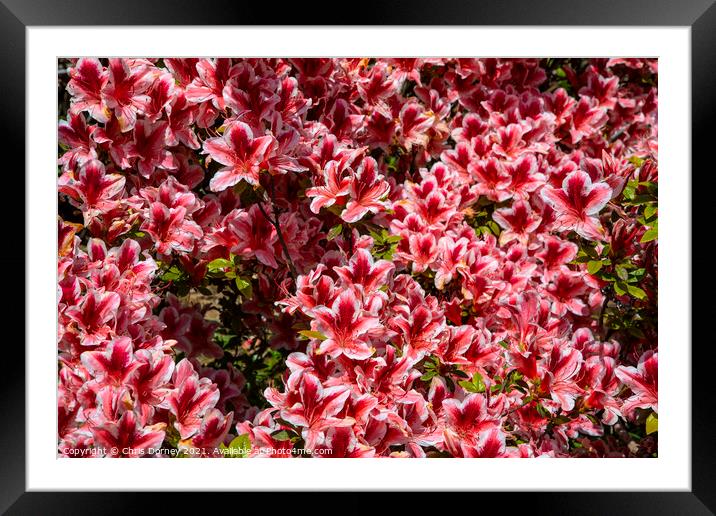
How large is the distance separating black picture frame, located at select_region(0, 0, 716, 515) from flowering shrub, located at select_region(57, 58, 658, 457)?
11 cm

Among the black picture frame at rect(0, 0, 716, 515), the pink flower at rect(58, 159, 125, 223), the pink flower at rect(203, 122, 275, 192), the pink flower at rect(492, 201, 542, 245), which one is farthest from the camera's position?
the pink flower at rect(492, 201, 542, 245)

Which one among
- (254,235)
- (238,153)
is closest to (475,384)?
(254,235)

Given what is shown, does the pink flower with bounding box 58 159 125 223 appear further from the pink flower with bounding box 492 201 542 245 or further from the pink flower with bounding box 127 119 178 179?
the pink flower with bounding box 492 201 542 245

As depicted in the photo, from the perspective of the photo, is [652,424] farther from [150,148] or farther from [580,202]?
[150,148]

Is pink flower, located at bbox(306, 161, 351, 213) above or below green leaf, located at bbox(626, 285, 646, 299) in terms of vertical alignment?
above

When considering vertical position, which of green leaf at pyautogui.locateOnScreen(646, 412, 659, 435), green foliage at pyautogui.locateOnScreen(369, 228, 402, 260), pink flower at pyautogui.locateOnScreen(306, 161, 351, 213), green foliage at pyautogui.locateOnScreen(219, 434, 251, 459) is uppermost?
pink flower at pyautogui.locateOnScreen(306, 161, 351, 213)

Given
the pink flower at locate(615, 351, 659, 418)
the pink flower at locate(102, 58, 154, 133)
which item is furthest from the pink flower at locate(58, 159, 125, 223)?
the pink flower at locate(615, 351, 659, 418)

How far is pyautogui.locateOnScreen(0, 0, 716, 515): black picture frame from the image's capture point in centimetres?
100

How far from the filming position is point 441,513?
3.43ft

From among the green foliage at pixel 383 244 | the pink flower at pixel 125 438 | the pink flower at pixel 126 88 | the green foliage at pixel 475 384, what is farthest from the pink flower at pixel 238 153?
the green foliage at pixel 475 384
